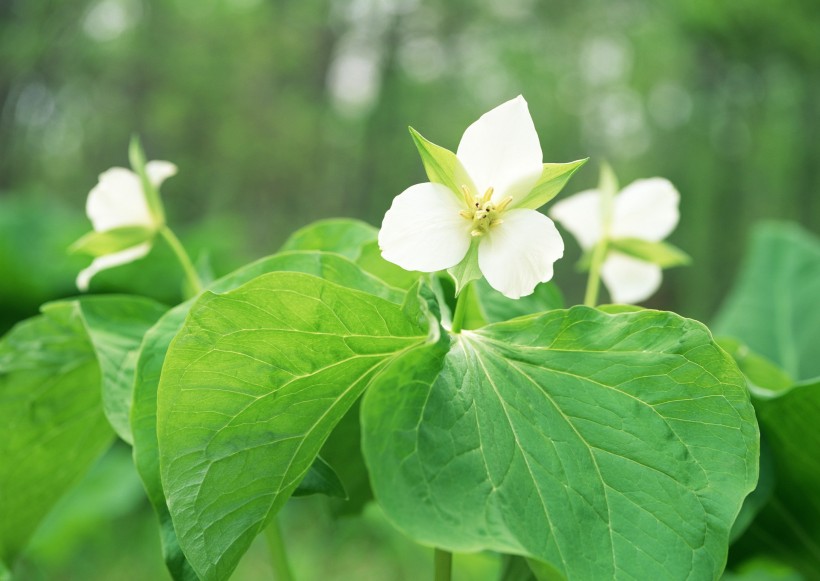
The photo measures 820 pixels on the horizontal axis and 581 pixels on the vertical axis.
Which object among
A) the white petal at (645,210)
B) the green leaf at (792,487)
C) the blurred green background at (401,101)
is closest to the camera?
the green leaf at (792,487)

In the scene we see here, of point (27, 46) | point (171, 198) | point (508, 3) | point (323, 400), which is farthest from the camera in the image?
point (508, 3)

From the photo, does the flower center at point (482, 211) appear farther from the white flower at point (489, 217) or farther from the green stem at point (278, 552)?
the green stem at point (278, 552)

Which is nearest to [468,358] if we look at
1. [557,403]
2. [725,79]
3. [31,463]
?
[557,403]

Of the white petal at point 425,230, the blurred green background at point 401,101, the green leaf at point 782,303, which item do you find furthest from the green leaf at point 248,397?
the blurred green background at point 401,101

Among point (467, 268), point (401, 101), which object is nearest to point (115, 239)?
point (467, 268)

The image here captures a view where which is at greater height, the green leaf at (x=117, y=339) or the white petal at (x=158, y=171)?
the white petal at (x=158, y=171)

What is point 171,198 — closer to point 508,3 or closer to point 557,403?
point 508,3

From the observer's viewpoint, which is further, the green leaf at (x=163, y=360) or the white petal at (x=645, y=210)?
the white petal at (x=645, y=210)
